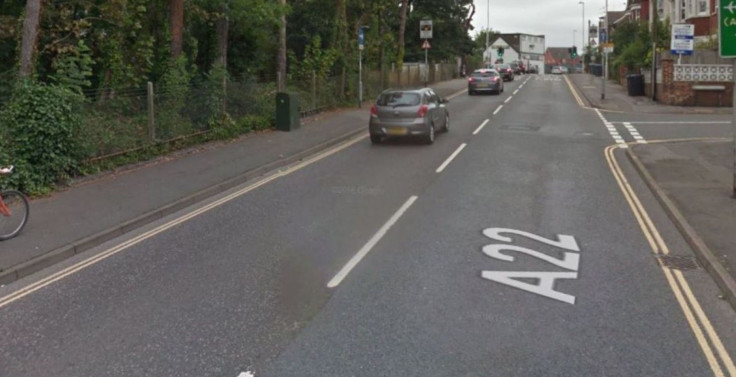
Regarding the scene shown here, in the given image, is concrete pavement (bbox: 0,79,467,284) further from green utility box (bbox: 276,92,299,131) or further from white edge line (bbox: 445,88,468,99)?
white edge line (bbox: 445,88,468,99)

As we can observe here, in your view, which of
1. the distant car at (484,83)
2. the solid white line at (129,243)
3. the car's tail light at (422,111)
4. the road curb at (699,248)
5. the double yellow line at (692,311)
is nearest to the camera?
the double yellow line at (692,311)

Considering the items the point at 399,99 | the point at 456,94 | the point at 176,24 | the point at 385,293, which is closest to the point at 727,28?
the point at 385,293

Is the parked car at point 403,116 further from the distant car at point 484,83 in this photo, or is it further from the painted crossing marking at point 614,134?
the distant car at point 484,83

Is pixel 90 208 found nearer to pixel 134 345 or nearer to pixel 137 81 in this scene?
pixel 134 345

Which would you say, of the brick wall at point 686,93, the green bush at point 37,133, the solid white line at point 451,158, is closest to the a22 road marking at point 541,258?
the solid white line at point 451,158

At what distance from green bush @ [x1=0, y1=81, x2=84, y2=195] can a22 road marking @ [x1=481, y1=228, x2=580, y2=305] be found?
7314 mm

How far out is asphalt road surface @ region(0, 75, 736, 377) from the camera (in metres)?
5.03

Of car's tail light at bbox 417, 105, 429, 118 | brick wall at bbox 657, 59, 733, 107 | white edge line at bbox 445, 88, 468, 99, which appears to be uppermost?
white edge line at bbox 445, 88, 468, 99

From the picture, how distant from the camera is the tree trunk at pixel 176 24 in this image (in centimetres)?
1817

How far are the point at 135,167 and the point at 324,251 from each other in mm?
7371

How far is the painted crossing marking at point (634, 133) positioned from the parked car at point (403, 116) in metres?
5.88

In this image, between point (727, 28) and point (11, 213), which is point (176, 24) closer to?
point (11, 213)

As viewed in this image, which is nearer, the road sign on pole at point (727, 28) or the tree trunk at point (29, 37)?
the road sign on pole at point (727, 28)

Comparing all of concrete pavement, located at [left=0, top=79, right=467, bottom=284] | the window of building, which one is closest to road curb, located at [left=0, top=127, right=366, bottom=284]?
concrete pavement, located at [left=0, top=79, right=467, bottom=284]
